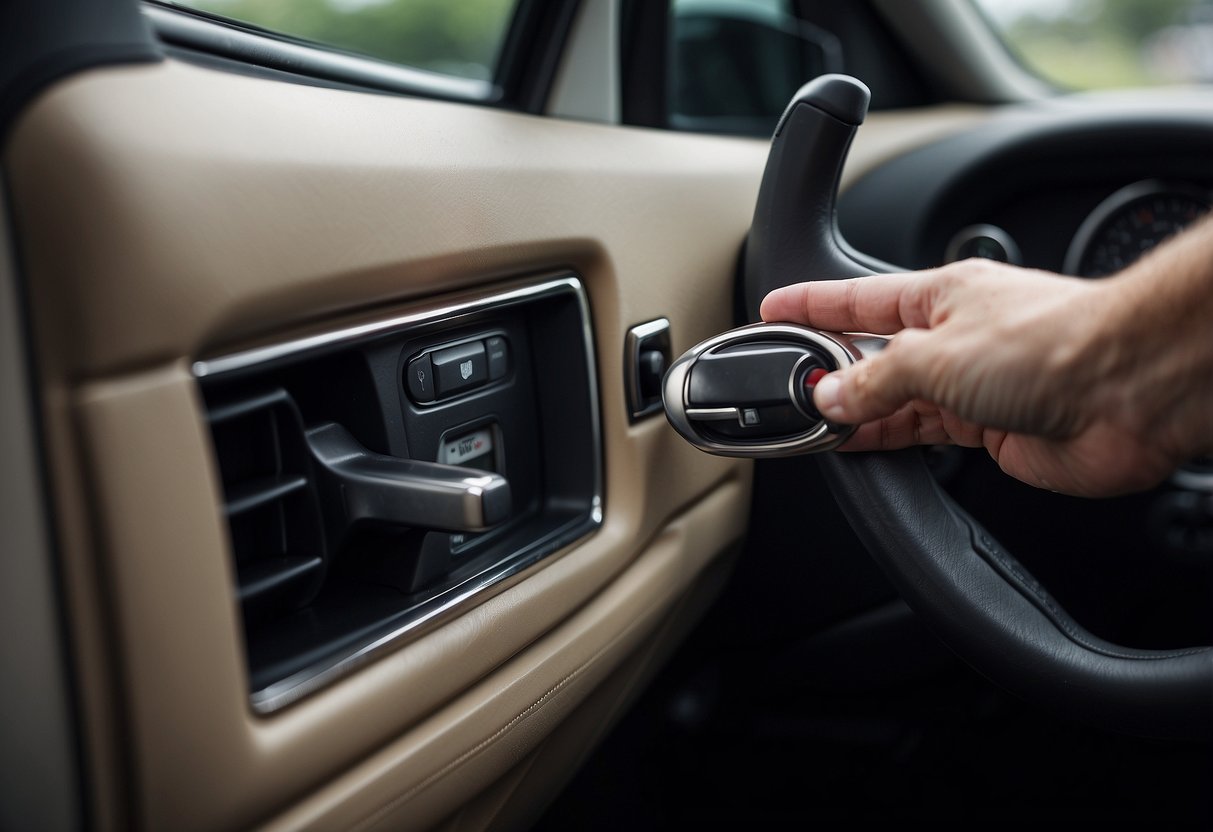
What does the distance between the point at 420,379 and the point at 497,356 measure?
0.36 ft

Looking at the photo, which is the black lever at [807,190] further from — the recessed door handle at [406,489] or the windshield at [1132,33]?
the windshield at [1132,33]

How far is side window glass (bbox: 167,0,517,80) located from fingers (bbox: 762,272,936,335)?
20.4 inches

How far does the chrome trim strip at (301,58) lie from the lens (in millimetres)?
904

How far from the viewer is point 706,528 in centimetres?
129

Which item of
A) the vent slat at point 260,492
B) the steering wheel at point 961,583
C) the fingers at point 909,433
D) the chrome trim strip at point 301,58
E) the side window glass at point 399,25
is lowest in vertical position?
the steering wheel at point 961,583

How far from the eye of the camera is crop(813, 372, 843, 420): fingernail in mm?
845

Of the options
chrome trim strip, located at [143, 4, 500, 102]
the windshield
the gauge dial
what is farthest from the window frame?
the windshield

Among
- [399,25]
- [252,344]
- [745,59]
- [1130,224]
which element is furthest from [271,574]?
[1130,224]

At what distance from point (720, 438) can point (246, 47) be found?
1.72 ft

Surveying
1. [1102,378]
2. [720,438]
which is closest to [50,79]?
[720,438]

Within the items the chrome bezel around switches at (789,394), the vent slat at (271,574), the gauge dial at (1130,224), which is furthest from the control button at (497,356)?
the gauge dial at (1130,224)

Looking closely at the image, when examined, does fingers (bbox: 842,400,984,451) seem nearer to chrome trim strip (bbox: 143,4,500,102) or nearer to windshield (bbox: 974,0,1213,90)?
chrome trim strip (bbox: 143,4,500,102)

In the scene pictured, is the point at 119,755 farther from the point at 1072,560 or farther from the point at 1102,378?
the point at 1072,560

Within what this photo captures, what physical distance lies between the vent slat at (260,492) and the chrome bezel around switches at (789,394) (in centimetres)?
32
